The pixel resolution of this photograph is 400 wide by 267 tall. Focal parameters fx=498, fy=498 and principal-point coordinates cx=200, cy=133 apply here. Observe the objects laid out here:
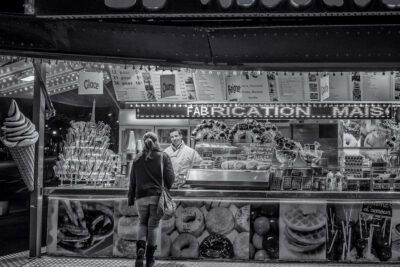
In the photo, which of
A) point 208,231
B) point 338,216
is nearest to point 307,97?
point 338,216

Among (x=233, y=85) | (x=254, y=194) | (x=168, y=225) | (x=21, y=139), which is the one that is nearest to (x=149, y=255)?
(x=168, y=225)

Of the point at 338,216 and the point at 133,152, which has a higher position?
the point at 133,152

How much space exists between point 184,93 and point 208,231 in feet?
12.0

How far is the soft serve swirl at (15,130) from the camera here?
7589 mm

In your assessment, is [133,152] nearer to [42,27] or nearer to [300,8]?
[42,27]

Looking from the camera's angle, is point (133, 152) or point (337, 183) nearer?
point (337, 183)

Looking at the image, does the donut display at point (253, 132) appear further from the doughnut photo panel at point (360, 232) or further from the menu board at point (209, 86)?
the menu board at point (209, 86)

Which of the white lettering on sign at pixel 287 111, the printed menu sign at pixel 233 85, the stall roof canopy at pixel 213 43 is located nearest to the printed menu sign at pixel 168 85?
the printed menu sign at pixel 233 85

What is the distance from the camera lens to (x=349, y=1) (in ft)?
16.2

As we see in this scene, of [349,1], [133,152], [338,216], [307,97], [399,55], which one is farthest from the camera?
[307,97]

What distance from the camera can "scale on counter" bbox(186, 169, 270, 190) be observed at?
7.81 meters

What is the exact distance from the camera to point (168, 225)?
7.97 m

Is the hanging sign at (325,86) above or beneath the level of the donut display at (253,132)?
above

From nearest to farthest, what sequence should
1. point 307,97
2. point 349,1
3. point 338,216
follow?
1. point 349,1
2. point 338,216
3. point 307,97
